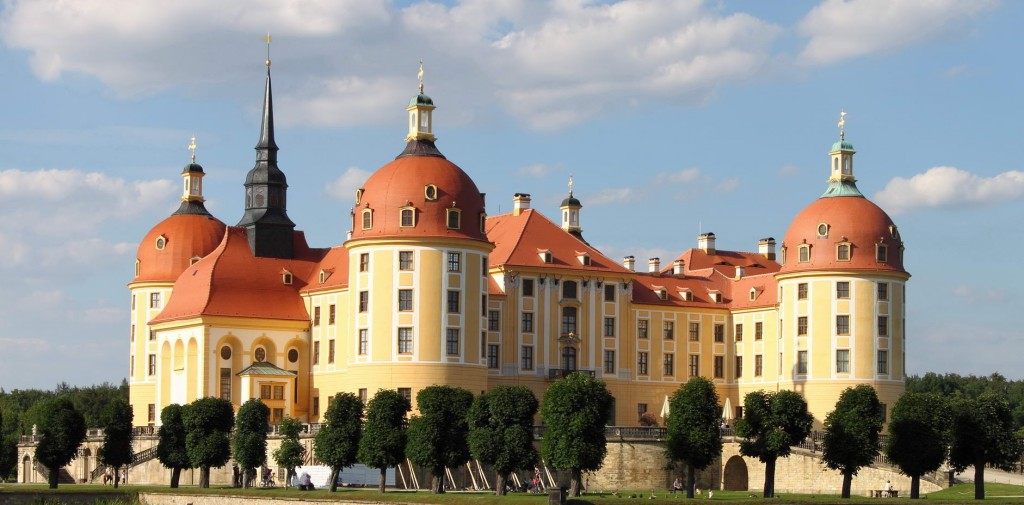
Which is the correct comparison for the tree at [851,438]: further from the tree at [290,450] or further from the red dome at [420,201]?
the tree at [290,450]

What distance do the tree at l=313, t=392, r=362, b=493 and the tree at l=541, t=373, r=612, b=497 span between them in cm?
876

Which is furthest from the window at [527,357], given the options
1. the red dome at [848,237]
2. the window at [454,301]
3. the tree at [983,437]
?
the tree at [983,437]

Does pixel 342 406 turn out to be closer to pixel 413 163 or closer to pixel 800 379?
pixel 413 163

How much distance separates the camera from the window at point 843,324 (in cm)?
9494

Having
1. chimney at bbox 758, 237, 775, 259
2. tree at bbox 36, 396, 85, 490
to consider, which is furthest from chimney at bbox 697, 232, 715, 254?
tree at bbox 36, 396, 85, 490

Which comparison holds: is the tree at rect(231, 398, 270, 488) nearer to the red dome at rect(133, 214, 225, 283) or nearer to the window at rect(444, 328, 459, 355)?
the window at rect(444, 328, 459, 355)

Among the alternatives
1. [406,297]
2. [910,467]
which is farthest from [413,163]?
[910,467]

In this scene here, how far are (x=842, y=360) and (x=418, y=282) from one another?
22312mm

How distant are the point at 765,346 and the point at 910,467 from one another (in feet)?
84.1

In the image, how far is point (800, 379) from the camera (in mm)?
96000

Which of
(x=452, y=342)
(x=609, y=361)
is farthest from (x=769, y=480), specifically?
(x=609, y=361)

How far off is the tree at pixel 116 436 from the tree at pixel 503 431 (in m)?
19.4

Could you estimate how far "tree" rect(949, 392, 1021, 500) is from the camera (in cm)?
7525

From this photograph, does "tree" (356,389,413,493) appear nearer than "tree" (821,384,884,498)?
No
